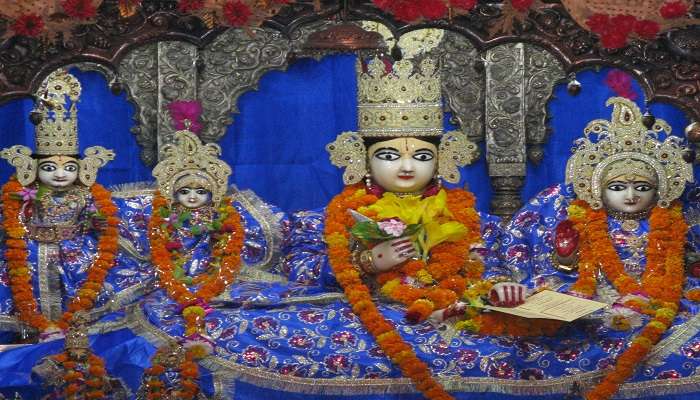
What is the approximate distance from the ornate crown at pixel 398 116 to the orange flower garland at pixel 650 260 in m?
0.70

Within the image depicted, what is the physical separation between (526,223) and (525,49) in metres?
1.23

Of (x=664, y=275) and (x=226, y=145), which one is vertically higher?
(x=226, y=145)

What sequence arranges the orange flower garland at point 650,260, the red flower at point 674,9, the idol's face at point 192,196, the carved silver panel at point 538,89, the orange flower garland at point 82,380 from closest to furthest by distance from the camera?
the red flower at point 674,9
the orange flower garland at point 82,380
the orange flower garland at point 650,260
the idol's face at point 192,196
the carved silver panel at point 538,89

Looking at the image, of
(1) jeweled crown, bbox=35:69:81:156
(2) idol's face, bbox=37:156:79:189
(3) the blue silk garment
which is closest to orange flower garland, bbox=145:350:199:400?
(2) idol's face, bbox=37:156:79:189

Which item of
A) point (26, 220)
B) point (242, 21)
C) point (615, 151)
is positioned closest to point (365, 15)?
point (242, 21)

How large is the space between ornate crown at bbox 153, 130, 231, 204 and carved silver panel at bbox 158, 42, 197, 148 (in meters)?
0.60

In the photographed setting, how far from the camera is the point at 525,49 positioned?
10531 millimetres

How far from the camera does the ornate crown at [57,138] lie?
9.77m

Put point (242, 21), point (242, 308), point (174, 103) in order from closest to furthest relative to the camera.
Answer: point (242, 21) < point (242, 308) < point (174, 103)

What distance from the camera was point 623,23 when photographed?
28.4 feet

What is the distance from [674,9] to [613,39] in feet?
1.03

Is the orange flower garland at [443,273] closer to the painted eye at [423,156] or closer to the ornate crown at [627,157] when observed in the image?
the painted eye at [423,156]

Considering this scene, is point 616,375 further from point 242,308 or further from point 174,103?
point 174,103

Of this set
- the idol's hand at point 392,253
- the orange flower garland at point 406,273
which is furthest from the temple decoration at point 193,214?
the idol's hand at point 392,253
